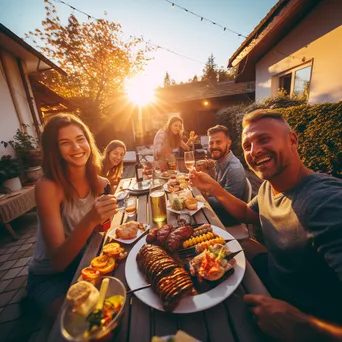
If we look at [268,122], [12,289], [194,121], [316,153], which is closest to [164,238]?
[268,122]

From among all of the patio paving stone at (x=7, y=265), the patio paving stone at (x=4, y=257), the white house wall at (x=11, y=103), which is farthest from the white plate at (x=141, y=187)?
the white house wall at (x=11, y=103)

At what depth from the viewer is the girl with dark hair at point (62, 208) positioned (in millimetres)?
1372

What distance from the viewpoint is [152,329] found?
35.6 inches

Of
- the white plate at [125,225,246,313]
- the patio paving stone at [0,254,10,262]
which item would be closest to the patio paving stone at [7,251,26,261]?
the patio paving stone at [0,254,10,262]

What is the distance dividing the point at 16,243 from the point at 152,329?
4.62 m

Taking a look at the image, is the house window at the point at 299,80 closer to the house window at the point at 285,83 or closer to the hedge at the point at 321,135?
the house window at the point at 285,83

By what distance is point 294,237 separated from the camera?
123cm

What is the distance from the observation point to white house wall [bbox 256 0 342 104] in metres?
4.50

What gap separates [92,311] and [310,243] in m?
1.39

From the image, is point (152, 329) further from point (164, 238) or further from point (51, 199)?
point (51, 199)

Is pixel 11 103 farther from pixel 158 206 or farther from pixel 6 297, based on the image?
pixel 158 206

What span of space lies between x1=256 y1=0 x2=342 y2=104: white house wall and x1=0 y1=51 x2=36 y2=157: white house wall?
10.1 metres

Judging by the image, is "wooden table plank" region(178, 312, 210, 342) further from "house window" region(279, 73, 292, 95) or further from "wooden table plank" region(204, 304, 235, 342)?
"house window" region(279, 73, 292, 95)

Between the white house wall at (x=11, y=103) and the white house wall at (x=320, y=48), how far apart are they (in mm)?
Answer: 10071
